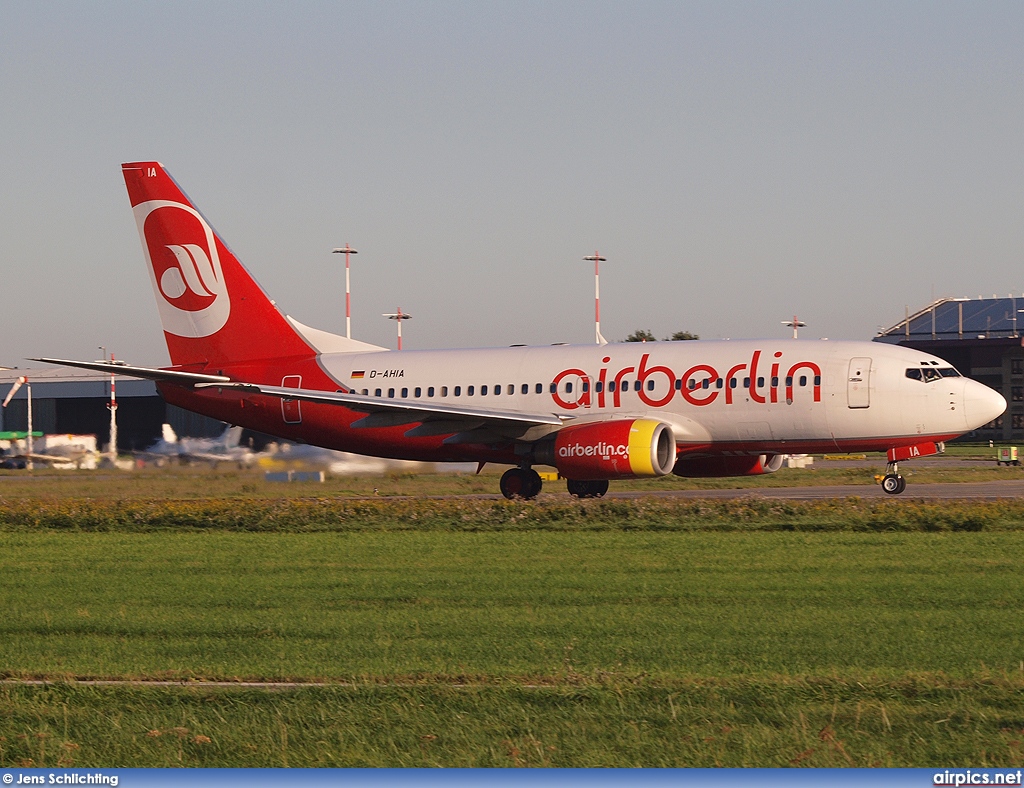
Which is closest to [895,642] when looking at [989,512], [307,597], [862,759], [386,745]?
[862,759]

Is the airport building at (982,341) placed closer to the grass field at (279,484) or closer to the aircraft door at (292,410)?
the grass field at (279,484)

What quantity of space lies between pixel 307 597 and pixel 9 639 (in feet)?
10.7

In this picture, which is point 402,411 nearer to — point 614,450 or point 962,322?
point 614,450

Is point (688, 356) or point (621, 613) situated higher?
point (688, 356)

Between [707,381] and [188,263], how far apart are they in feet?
47.3

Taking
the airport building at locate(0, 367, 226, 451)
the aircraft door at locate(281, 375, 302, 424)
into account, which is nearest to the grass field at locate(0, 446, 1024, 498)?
the aircraft door at locate(281, 375, 302, 424)

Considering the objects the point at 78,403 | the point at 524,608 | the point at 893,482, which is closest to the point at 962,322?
the point at 78,403

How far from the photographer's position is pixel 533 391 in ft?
103

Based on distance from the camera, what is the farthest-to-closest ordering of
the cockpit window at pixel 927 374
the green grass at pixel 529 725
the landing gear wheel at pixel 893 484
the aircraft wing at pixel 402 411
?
the aircraft wing at pixel 402 411 → the landing gear wheel at pixel 893 484 → the cockpit window at pixel 927 374 → the green grass at pixel 529 725

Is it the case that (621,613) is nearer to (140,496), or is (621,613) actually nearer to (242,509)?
A: (242,509)

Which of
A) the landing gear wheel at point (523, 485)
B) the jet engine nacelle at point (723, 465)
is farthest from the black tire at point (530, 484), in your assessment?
the jet engine nacelle at point (723, 465)

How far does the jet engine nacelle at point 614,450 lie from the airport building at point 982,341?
5920 cm

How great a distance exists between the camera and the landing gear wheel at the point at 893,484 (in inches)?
1169

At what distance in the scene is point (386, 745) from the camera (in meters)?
7.39
